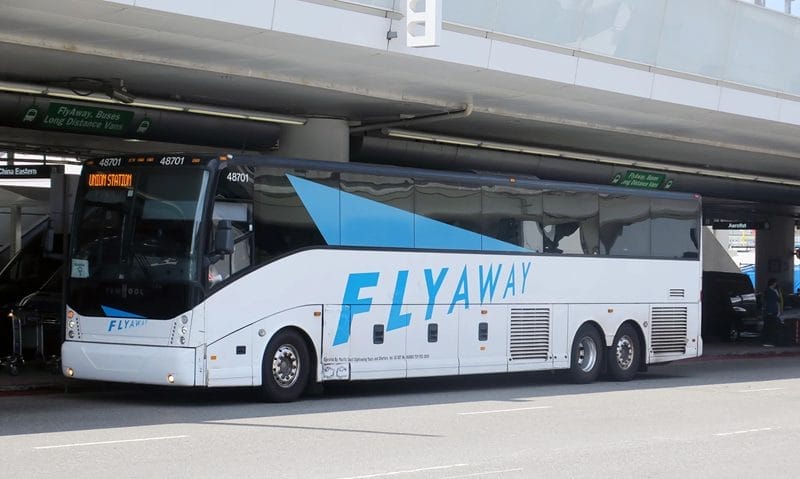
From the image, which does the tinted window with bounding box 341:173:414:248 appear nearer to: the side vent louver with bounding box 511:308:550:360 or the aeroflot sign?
the aeroflot sign

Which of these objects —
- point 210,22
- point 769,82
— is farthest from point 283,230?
point 769,82

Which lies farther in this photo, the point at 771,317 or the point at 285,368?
the point at 771,317

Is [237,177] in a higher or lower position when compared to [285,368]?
higher

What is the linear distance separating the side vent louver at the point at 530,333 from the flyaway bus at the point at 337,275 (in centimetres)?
3

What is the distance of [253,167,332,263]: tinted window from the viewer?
16625 mm

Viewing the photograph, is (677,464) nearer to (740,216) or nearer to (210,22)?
(210,22)

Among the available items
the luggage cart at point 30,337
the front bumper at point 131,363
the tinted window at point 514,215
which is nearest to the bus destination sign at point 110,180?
the front bumper at point 131,363

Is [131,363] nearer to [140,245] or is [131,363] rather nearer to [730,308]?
[140,245]

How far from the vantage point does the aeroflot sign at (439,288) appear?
17.9 meters

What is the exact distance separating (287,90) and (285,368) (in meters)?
6.03

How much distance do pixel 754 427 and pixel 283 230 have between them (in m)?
6.90

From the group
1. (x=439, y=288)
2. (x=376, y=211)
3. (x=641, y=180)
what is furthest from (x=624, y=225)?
(x=641, y=180)

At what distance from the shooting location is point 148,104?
69.2ft

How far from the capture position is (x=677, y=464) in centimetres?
1149
